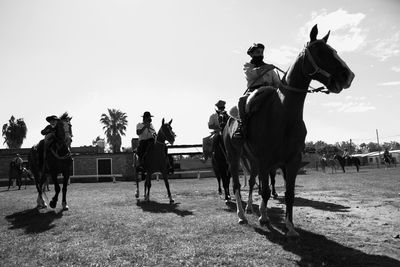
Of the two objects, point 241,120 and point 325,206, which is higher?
point 241,120

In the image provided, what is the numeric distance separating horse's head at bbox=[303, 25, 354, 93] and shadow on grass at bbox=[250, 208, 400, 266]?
2235mm

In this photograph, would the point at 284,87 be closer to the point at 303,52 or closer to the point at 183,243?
the point at 303,52

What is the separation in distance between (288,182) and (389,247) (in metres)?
1.69

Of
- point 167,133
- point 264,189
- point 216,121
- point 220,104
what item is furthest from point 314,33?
point 167,133

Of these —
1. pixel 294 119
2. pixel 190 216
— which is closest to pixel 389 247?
pixel 294 119

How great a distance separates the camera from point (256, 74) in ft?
23.0

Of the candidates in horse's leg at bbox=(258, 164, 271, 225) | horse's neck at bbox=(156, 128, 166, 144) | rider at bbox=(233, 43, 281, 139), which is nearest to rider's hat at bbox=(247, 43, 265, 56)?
rider at bbox=(233, 43, 281, 139)

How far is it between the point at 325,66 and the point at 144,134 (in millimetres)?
8873

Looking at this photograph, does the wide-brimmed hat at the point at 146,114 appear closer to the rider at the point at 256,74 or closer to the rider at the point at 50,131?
the rider at the point at 50,131

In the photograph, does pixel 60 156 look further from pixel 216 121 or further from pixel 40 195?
pixel 216 121

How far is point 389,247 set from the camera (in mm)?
4527

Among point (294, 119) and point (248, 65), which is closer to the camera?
point (294, 119)

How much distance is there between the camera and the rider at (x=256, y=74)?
669 cm

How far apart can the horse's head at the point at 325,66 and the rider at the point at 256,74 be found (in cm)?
167
